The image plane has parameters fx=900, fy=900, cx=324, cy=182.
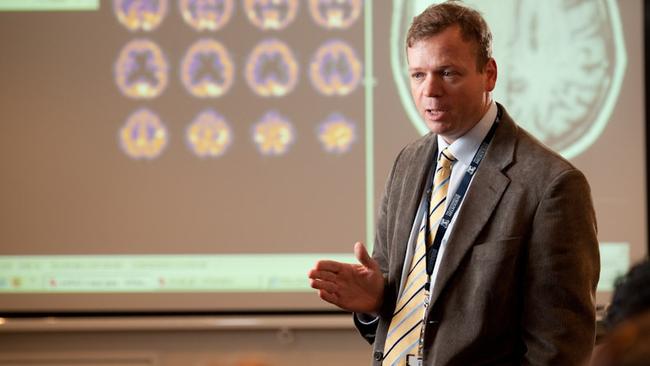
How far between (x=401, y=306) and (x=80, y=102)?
2.41 m

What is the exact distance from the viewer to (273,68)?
161 inches

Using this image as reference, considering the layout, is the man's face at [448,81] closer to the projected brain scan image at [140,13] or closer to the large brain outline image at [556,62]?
the large brain outline image at [556,62]

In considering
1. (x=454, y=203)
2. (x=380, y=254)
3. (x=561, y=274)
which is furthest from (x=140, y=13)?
(x=561, y=274)

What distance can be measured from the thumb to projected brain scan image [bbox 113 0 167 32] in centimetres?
225

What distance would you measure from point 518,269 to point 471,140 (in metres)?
0.33

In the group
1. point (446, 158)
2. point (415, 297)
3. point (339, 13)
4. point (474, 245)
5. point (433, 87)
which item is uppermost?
point (339, 13)

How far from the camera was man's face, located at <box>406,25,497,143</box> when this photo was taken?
210 centimetres

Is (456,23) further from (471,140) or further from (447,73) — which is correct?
(471,140)

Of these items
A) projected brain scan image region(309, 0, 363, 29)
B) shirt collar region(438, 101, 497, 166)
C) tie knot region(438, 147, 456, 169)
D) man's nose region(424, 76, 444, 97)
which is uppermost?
projected brain scan image region(309, 0, 363, 29)

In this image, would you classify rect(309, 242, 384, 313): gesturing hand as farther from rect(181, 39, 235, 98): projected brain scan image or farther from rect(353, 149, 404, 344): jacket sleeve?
rect(181, 39, 235, 98): projected brain scan image

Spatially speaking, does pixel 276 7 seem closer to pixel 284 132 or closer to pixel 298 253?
pixel 284 132

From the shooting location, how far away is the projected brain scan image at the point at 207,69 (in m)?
4.11

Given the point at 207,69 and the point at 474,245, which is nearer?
the point at 474,245

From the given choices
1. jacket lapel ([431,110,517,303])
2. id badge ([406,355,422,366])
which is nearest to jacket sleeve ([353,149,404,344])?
id badge ([406,355,422,366])
